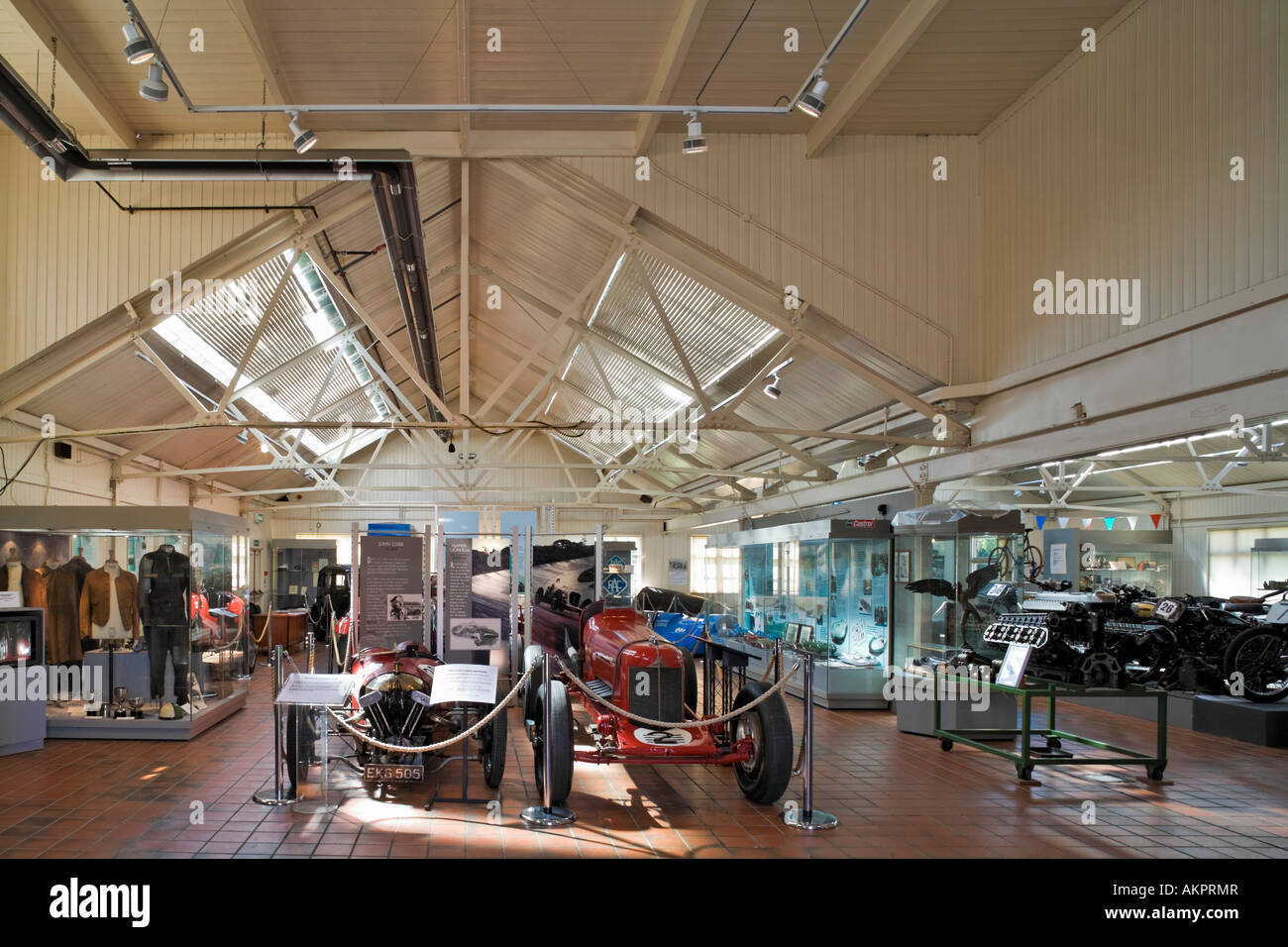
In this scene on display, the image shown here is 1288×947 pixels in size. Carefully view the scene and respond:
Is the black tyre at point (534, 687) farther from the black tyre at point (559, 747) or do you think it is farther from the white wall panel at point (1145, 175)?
the white wall panel at point (1145, 175)

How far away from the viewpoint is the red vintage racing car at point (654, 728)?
6.77 m

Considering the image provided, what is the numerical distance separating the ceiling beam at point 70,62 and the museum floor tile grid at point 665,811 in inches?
260

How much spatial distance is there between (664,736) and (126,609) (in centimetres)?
691

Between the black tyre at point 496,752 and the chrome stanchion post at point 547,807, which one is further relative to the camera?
the black tyre at point 496,752

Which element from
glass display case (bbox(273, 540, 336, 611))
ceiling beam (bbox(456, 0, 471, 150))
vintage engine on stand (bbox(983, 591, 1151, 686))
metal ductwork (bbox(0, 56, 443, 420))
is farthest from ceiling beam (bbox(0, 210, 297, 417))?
glass display case (bbox(273, 540, 336, 611))

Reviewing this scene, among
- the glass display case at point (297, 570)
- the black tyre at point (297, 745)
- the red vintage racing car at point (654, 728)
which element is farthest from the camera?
the glass display case at point (297, 570)

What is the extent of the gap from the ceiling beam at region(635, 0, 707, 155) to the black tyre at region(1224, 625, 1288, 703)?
355 inches

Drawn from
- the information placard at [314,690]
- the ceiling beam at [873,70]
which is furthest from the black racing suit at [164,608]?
the ceiling beam at [873,70]

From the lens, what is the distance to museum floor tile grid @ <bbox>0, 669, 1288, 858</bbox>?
235 inches

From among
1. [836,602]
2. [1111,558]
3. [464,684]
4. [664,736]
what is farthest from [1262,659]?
[464,684]

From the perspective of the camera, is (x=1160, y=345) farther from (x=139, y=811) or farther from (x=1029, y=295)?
(x=139, y=811)

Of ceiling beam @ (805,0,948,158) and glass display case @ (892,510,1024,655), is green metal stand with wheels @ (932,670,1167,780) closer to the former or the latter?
glass display case @ (892,510,1024,655)

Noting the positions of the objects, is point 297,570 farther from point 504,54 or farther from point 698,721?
point 698,721
